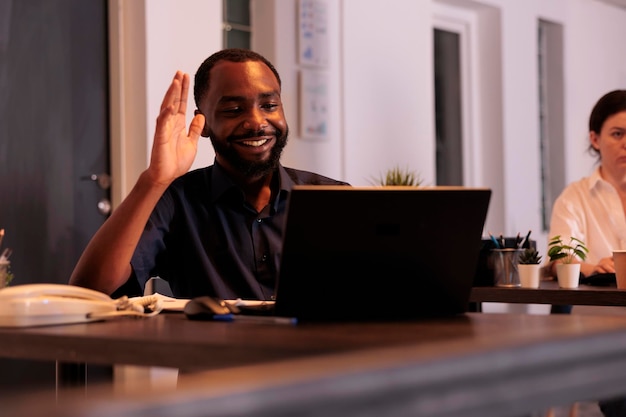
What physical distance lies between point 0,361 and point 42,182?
2.33 ft

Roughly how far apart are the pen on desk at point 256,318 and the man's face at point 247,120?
2.55 ft

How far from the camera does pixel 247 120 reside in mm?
2371

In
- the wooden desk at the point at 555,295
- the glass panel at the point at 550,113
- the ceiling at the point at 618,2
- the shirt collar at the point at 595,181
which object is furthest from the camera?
the ceiling at the point at 618,2

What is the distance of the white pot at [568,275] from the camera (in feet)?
9.08

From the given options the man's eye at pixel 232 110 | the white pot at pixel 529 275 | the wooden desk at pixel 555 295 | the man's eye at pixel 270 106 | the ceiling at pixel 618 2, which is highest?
the ceiling at pixel 618 2

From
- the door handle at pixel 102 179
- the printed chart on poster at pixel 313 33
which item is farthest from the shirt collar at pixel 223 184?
the printed chart on poster at pixel 313 33

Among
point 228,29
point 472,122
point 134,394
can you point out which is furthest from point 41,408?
point 472,122

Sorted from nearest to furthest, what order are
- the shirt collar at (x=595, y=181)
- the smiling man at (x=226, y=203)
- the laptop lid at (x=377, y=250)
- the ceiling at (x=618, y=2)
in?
the laptop lid at (x=377, y=250) < the smiling man at (x=226, y=203) < the shirt collar at (x=595, y=181) < the ceiling at (x=618, y=2)

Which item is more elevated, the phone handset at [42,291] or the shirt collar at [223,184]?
the shirt collar at [223,184]

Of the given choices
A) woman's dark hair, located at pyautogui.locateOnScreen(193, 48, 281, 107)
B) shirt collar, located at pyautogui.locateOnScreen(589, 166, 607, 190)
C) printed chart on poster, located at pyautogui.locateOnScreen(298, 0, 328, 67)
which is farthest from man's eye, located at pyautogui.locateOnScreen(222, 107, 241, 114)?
printed chart on poster, located at pyautogui.locateOnScreen(298, 0, 328, 67)

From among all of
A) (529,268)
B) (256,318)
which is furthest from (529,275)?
(256,318)

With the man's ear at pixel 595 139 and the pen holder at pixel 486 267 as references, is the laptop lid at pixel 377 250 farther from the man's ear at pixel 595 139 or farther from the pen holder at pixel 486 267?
the man's ear at pixel 595 139

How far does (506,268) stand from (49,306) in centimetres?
160

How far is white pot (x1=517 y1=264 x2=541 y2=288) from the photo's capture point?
2818 mm
